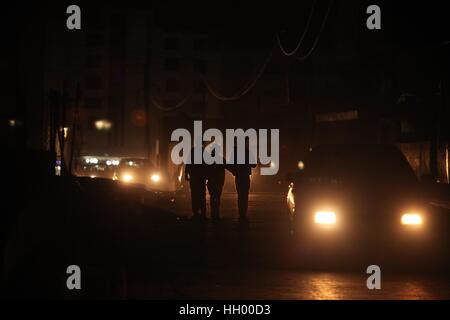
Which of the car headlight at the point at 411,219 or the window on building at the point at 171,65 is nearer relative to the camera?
the car headlight at the point at 411,219

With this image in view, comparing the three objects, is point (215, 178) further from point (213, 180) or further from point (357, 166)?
point (357, 166)

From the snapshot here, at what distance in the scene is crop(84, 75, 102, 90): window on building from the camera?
79.0 m

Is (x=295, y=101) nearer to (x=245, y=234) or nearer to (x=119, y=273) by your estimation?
(x=245, y=234)

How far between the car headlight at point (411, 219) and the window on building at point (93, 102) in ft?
214

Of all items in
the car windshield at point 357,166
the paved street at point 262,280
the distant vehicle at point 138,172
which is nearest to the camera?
the paved street at point 262,280

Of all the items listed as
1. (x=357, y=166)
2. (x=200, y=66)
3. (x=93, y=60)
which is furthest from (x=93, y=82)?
(x=357, y=166)

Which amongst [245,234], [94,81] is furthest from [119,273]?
[94,81]

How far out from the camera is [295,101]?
5484 centimetres

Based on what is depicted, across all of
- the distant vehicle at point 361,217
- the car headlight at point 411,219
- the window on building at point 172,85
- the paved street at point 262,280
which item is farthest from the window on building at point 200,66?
the car headlight at point 411,219

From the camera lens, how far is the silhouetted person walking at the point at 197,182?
62.0 ft

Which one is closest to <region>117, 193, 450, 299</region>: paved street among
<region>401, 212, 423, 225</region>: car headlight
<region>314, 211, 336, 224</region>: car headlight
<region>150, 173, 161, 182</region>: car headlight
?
<region>314, 211, 336, 224</region>: car headlight

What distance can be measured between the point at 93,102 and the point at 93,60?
5.53m

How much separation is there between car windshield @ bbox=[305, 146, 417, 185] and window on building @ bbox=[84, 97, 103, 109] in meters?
62.8

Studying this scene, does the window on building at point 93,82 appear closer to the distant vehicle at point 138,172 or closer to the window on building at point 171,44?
the window on building at point 171,44
